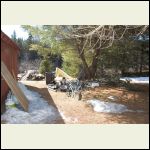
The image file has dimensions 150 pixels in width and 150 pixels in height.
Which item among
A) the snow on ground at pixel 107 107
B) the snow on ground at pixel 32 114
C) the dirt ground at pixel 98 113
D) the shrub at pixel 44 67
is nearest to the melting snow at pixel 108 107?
the snow on ground at pixel 107 107

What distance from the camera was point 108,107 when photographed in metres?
10.2

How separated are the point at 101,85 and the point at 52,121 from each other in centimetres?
816

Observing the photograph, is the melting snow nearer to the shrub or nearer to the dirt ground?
the dirt ground

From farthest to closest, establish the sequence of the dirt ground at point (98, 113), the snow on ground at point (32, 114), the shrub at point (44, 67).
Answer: the shrub at point (44, 67)
the dirt ground at point (98, 113)
the snow on ground at point (32, 114)

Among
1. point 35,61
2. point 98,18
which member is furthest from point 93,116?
point 35,61

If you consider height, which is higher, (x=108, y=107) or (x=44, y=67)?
(x=44, y=67)

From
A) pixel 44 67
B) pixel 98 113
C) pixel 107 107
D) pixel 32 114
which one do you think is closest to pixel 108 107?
pixel 107 107

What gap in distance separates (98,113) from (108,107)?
3.31 ft

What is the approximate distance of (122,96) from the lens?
41.7 ft

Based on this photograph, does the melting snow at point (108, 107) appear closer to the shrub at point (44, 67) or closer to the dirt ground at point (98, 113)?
the dirt ground at point (98, 113)

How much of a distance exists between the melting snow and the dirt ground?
269 mm

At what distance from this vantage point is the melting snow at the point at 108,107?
9.80 metres

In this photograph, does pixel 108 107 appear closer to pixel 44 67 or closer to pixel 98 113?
pixel 98 113

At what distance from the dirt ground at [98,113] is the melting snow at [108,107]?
0.88 feet
